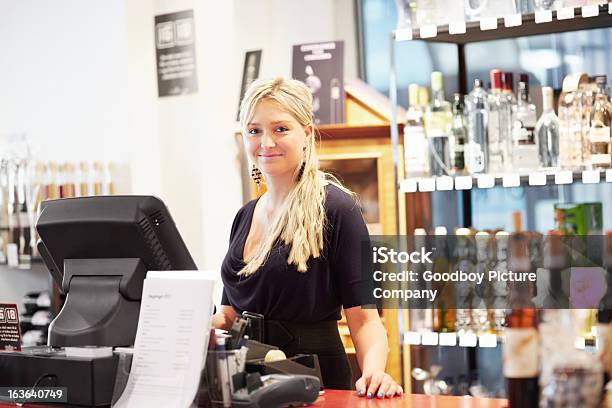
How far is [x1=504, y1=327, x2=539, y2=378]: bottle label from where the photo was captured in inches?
62.2

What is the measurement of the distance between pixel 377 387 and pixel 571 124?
75.6 inches

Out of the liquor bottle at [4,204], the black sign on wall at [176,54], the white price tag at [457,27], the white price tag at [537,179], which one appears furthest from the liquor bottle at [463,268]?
the liquor bottle at [4,204]

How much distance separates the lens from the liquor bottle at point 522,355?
1582mm

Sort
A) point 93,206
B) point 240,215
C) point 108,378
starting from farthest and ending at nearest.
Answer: point 240,215 → point 93,206 → point 108,378

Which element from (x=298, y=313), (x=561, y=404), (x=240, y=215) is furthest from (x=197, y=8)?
(x=561, y=404)

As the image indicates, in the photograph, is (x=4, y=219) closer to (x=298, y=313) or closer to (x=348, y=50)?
(x=348, y=50)

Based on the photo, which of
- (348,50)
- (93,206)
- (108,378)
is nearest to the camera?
(108,378)

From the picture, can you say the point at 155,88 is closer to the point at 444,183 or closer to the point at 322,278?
the point at 444,183

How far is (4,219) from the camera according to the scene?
18.1ft

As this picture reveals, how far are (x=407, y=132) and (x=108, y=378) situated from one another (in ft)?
7.12

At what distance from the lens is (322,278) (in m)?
2.57

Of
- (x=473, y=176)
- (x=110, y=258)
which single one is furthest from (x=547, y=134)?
(x=110, y=258)

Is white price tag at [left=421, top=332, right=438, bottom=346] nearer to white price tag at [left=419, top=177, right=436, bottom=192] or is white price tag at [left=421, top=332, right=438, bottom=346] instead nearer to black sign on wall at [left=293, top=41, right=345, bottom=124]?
white price tag at [left=419, top=177, right=436, bottom=192]

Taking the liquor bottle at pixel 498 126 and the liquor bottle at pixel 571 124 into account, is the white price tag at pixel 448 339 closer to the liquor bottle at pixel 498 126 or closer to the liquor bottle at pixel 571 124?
the liquor bottle at pixel 498 126
